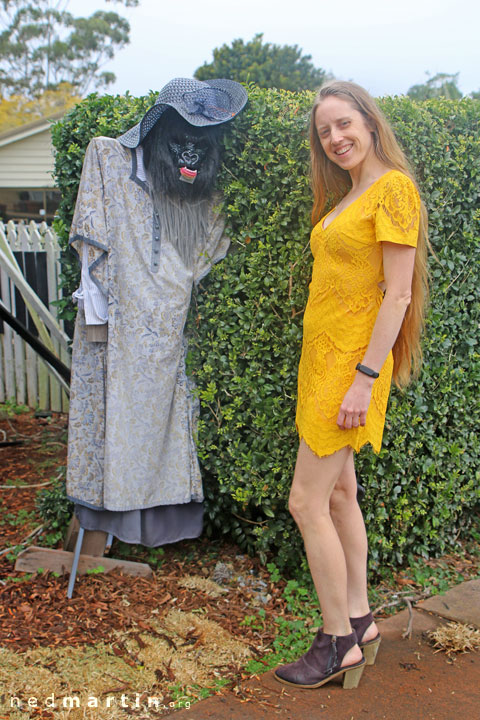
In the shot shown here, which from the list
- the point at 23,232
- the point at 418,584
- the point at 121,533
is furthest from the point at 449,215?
the point at 23,232

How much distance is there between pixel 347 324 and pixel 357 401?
285 millimetres

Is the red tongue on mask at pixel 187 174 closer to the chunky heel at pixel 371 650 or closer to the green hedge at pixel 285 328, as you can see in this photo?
the green hedge at pixel 285 328

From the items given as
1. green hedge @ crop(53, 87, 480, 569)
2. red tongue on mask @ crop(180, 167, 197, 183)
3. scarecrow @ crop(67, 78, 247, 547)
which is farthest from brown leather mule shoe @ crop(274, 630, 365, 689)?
red tongue on mask @ crop(180, 167, 197, 183)

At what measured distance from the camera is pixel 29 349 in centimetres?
674

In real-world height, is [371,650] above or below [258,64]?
below

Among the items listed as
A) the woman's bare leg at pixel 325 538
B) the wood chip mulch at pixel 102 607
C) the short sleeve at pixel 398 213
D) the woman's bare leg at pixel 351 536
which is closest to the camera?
the short sleeve at pixel 398 213

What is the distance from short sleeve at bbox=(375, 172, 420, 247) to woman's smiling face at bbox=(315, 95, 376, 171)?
0.64 ft

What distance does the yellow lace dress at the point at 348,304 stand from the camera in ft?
7.14

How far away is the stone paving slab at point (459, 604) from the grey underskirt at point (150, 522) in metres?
1.23

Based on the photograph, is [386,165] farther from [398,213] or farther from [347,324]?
[347,324]

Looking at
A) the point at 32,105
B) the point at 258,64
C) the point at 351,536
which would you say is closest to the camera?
the point at 351,536

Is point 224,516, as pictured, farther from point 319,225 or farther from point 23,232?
point 23,232

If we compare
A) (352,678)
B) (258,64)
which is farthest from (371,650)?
(258,64)

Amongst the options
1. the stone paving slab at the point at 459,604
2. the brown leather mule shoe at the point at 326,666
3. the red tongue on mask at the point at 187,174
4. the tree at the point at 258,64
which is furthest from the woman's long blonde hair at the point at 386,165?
the tree at the point at 258,64
